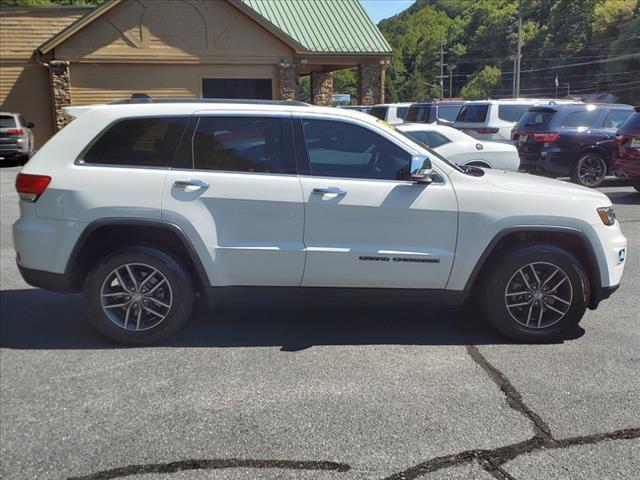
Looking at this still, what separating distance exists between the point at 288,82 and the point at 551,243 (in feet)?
60.2

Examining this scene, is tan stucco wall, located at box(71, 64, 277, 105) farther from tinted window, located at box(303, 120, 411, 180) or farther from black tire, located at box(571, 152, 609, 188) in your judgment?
tinted window, located at box(303, 120, 411, 180)

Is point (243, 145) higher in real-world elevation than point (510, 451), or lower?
higher

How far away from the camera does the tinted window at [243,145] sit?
4789mm

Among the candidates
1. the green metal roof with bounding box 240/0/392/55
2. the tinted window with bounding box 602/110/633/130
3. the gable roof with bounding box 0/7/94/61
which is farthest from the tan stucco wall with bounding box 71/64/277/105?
the tinted window with bounding box 602/110/633/130

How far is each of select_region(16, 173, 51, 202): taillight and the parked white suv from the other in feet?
40.7

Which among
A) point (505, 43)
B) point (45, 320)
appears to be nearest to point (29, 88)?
point (45, 320)

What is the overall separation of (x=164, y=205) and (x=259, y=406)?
1680 millimetres

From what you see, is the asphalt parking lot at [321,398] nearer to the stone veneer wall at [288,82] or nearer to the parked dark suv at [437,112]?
the parked dark suv at [437,112]

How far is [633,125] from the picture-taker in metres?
11.7

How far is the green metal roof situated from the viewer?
22734 millimetres

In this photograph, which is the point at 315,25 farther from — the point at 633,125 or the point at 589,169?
the point at 633,125

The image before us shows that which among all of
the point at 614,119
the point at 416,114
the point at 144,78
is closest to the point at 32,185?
the point at 614,119

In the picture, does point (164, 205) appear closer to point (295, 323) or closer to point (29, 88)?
point (295, 323)

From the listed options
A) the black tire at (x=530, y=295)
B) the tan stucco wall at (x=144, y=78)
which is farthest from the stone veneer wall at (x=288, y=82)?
the black tire at (x=530, y=295)
